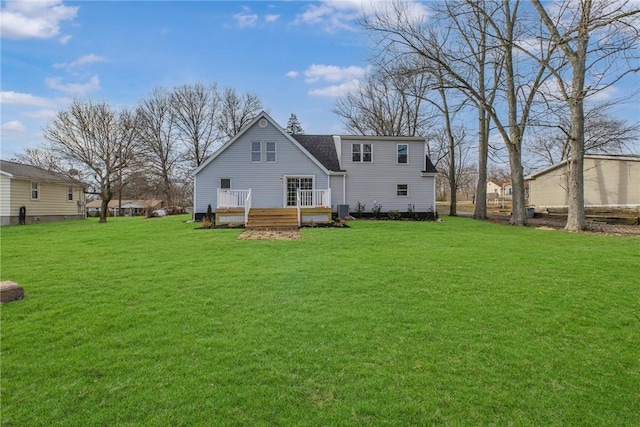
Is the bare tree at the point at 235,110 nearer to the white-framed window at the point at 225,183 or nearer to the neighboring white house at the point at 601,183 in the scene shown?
the white-framed window at the point at 225,183

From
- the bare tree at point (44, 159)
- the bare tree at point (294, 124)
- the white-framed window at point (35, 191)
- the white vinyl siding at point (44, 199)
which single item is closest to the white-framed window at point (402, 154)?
the bare tree at point (44, 159)

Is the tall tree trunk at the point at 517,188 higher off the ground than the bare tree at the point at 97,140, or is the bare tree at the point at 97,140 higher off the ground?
the bare tree at the point at 97,140

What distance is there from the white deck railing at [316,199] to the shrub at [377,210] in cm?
428

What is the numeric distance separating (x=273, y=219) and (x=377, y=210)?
7926 mm

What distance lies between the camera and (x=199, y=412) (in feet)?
8.20

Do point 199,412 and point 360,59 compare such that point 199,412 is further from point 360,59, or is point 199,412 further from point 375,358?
point 360,59

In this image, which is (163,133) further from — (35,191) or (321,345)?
(321,345)

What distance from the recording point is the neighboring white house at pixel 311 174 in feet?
61.6

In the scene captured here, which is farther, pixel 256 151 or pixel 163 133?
pixel 163 133

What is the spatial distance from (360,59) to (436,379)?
1571cm

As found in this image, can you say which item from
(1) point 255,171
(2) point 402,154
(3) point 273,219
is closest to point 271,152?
(1) point 255,171

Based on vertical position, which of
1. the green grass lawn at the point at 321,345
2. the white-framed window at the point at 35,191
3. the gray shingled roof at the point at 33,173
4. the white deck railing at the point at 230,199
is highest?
the gray shingled roof at the point at 33,173

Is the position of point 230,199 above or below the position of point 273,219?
above

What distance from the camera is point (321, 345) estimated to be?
139 inches
